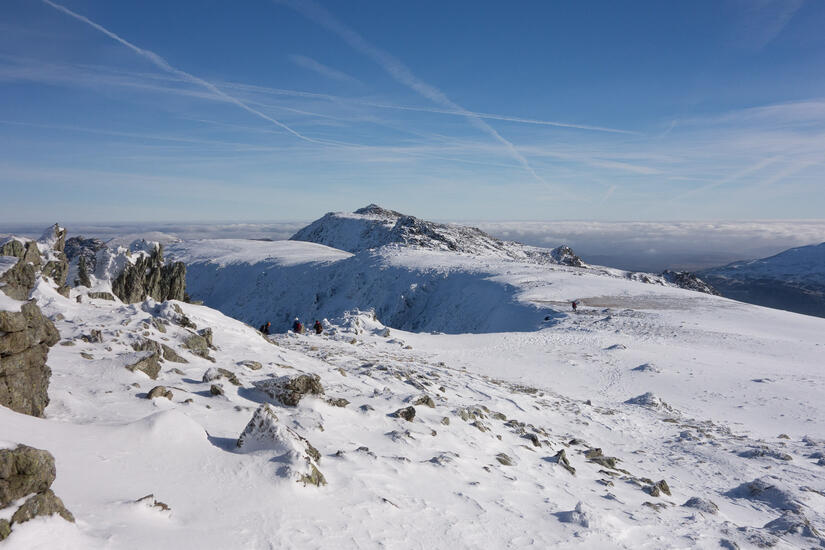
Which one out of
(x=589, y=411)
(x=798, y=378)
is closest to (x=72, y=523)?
(x=589, y=411)

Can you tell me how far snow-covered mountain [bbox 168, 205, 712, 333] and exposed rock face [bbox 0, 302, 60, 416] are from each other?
30.9m

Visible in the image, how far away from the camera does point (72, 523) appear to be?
164 inches

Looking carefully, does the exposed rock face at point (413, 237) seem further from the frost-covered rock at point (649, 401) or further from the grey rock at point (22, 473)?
the grey rock at point (22, 473)

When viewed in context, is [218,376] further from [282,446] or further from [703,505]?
[703,505]

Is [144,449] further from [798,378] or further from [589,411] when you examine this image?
[798,378]

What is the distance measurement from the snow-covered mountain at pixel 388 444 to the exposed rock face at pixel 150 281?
102 centimetres

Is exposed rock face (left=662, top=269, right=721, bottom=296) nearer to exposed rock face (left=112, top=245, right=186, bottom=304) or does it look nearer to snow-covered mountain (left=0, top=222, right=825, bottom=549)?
snow-covered mountain (left=0, top=222, right=825, bottom=549)

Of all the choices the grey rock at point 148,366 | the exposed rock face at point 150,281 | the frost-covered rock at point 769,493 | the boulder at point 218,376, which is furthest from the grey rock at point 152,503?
the exposed rock face at point 150,281

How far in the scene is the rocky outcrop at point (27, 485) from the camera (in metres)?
3.98

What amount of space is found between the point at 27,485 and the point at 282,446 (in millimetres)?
2726

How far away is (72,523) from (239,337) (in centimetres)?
1037

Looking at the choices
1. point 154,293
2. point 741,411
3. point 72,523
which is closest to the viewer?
point 72,523

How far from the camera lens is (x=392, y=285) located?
53250 millimetres

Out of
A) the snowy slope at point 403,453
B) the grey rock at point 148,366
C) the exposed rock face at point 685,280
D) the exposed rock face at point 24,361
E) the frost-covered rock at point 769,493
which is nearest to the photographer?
the snowy slope at point 403,453
